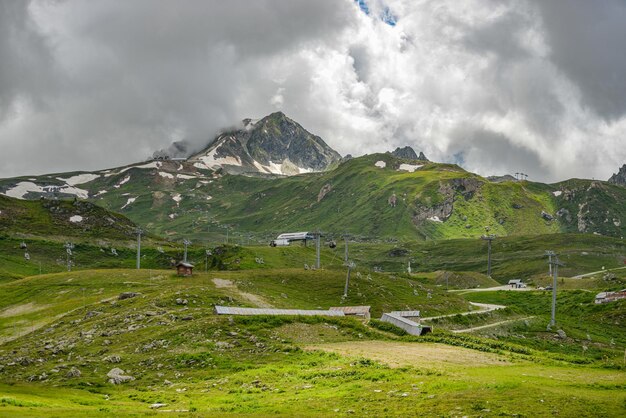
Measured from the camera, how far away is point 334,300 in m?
142

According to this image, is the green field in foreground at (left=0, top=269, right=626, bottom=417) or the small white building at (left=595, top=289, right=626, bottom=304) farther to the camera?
the small white building at (left=595, top=289, right=626, bottom=304)

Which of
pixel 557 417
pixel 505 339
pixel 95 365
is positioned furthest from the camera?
Result: pixel 505 339

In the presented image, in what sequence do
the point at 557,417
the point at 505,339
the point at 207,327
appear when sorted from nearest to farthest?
the point at 557,417
the point at 207,327
the point at 505,339

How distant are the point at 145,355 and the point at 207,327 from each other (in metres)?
11.3

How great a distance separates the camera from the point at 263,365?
64438 mm

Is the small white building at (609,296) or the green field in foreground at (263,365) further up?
the small white building at (609,296)

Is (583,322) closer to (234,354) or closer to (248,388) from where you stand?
(234,354)

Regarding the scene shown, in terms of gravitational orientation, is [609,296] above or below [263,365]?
above

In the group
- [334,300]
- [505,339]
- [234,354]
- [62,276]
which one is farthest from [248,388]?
[62,276]

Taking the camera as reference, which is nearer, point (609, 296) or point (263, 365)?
point (263, 365)

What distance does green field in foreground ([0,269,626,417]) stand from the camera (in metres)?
41.8

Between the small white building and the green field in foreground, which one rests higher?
the small white building

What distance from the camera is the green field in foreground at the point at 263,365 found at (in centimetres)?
4181

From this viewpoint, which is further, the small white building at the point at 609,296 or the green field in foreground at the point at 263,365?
the small white building at the point at 609,296
